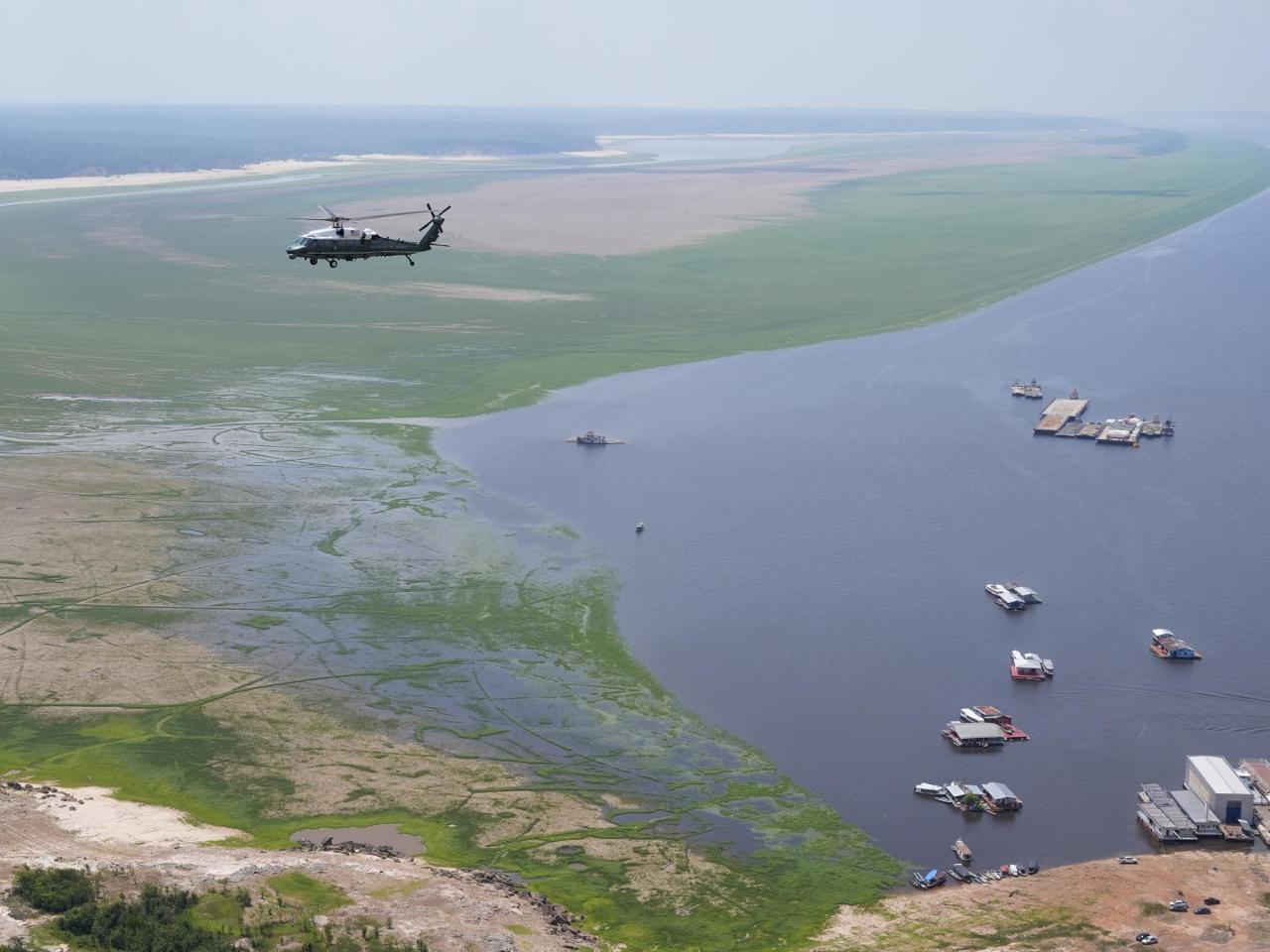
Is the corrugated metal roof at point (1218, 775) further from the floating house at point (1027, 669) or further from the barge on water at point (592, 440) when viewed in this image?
the barge on water at point (592, 440)

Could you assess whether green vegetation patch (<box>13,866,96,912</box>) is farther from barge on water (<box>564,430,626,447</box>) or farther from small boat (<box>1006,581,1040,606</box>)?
barge on water (<box>564,430,626,447</box>)

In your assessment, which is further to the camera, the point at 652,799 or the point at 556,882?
the point at 652,799

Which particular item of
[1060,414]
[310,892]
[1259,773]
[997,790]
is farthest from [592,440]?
[310,892]

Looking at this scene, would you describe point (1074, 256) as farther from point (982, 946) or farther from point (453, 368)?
point (982, 946)

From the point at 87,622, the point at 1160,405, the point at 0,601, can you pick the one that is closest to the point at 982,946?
the point at 87,622

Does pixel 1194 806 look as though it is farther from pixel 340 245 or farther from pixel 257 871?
pixel 340 245

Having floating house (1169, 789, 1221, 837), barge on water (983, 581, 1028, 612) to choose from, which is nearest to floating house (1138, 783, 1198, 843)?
floating house (1169, 789, 1221, 837)
